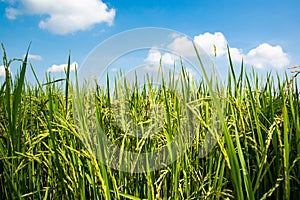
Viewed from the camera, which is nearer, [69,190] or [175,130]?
[69,190]

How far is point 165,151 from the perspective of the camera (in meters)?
1.06

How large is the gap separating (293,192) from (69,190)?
704 millimetres

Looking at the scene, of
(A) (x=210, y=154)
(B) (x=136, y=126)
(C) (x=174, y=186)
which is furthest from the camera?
(B) (x=136, y=126)

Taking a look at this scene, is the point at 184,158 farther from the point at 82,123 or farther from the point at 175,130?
the point at 82,123

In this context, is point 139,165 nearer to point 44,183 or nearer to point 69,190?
point 69,190

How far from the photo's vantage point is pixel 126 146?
1102 mm

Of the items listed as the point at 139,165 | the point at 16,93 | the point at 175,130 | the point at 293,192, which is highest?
the point at 16,93

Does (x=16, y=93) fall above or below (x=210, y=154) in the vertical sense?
above

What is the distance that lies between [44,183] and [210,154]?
628 millimetres

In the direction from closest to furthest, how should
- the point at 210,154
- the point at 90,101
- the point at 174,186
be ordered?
the point at 174,186 → the point at 210,154 → the point at 90,101

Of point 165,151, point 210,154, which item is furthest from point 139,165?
point 210,154

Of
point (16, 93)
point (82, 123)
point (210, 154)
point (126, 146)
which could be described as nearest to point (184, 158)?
point (210, 154)

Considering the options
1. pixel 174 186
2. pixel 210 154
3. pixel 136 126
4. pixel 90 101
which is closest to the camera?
pixel 174 186

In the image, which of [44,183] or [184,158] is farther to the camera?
[44,183]
